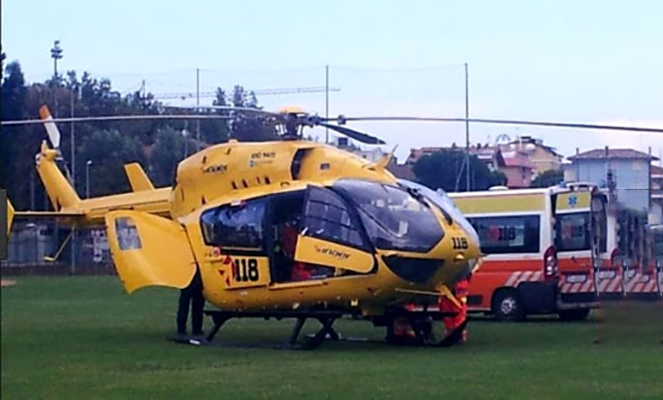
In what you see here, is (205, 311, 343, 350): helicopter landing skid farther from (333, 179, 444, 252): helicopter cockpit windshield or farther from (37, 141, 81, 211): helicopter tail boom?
(37, 141, 81, 211): helicopter tail boom

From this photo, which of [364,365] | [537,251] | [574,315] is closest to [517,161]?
[574,315]

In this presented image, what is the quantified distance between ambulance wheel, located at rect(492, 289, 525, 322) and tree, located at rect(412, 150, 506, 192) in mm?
21155

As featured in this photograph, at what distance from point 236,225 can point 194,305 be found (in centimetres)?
177

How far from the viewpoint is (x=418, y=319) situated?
Answer: 17188mm

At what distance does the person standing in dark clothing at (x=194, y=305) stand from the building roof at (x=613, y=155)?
734 centimetres

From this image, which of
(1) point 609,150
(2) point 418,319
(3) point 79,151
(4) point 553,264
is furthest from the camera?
(3) point 79,151

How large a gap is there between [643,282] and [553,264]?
464 centimetres

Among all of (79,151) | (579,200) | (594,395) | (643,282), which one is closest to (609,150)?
(579,200)

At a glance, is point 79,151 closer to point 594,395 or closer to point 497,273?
point 497,273

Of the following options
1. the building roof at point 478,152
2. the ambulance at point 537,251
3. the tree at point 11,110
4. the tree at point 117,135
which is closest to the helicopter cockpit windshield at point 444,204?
the ambulance at point 537,251

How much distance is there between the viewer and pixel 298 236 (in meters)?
16.7

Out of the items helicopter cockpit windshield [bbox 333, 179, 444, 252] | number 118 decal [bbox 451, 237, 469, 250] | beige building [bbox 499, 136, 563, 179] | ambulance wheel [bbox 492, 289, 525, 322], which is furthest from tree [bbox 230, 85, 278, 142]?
beige building [bbox 499, 136, 563, 179]

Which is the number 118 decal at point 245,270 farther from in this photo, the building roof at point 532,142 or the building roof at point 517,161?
the building roof at point 517,161

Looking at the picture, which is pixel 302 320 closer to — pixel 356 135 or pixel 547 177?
pixel 356 135
